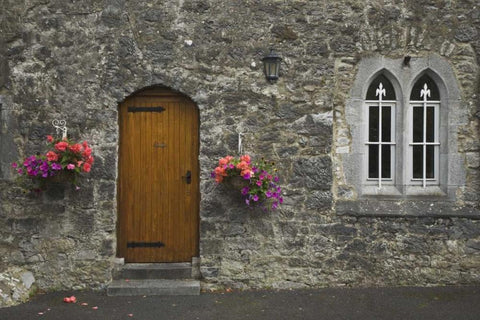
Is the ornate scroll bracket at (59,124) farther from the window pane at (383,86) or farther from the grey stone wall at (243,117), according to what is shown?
the window pane at (383,86)

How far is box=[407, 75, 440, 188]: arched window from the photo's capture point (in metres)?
5.92

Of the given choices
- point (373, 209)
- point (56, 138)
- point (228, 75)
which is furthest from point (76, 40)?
point (373, 209)

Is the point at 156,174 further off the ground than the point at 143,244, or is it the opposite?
the point at 156,174

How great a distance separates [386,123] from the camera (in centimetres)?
593

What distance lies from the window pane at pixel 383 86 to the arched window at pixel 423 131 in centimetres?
28

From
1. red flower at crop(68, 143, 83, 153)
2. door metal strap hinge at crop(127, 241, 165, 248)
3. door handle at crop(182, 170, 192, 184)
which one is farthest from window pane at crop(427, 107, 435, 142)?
red flower at crop(68, 143, 83, 153)

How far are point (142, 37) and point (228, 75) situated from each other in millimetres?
1148

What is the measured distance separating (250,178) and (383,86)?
7.07 feet

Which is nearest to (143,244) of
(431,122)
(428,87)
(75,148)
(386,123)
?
(75,148)

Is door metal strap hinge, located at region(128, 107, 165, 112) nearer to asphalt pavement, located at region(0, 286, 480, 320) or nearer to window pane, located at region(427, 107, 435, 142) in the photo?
asphalt pavement, located at region(0, 286, 480, 320)

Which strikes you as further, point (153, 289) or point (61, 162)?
point (153, 289)

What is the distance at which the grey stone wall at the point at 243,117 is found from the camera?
559 cm

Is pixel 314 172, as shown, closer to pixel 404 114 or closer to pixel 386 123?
pixel 386 123

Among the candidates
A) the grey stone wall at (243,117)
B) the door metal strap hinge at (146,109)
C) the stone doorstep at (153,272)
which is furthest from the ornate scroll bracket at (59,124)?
the stone doorstep at (153,272)
